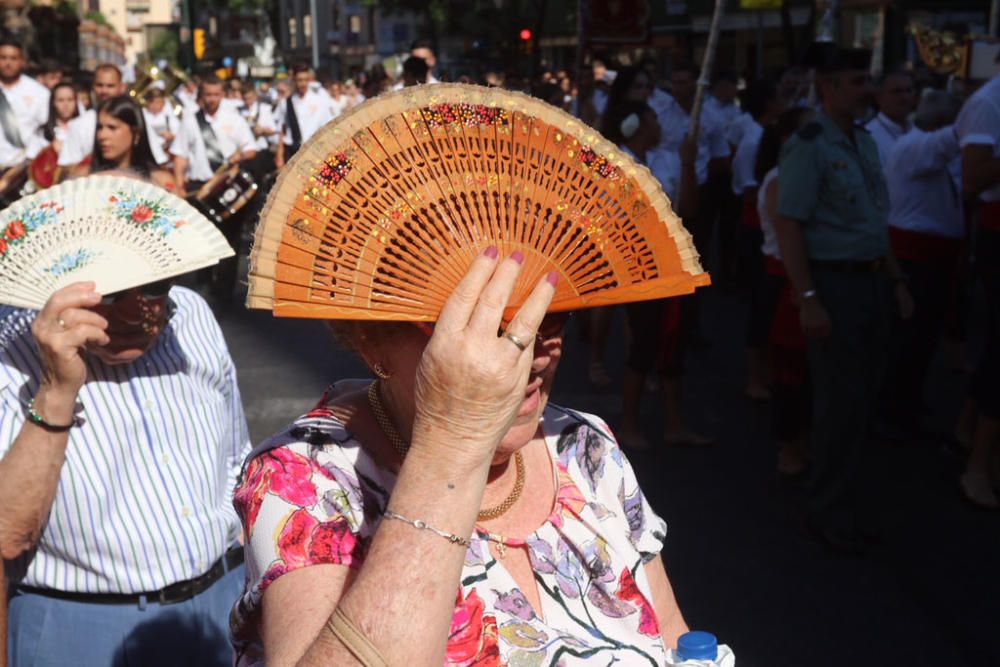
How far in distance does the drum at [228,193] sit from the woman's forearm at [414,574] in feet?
26.0

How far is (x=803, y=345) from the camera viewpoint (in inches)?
245

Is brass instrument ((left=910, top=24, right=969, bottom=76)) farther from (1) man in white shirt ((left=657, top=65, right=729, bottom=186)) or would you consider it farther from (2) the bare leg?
(2) the bare leg

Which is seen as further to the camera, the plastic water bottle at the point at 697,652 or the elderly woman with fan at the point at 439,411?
the plastic water bottle at the point at 697,652

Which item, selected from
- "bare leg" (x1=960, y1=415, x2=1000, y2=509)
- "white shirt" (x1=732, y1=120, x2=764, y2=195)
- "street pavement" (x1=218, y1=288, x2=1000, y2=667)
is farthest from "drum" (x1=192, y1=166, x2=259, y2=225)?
"bare leg" (x1=960, y1=415, x2=1000, y2=509)

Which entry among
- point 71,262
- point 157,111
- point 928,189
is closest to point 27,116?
point 157,111

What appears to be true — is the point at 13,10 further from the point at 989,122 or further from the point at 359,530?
the point at 359,530

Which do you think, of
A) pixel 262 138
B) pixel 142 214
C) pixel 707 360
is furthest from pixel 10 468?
pixel 262 138

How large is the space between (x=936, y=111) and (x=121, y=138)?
5.19m

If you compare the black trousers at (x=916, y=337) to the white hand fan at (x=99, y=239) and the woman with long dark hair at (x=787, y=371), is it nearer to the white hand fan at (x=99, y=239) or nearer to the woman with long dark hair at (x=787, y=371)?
the woman with long dark hair at (x=787, y=371)

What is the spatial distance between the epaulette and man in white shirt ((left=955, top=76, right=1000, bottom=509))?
1.09 meters

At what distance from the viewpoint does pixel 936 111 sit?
314 inches

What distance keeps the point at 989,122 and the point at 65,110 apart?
312 inches

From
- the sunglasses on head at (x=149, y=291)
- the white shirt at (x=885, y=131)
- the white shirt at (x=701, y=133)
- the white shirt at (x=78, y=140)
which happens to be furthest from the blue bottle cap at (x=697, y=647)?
the white shirt at (x=78, y=140)

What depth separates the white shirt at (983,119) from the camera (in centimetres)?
571
